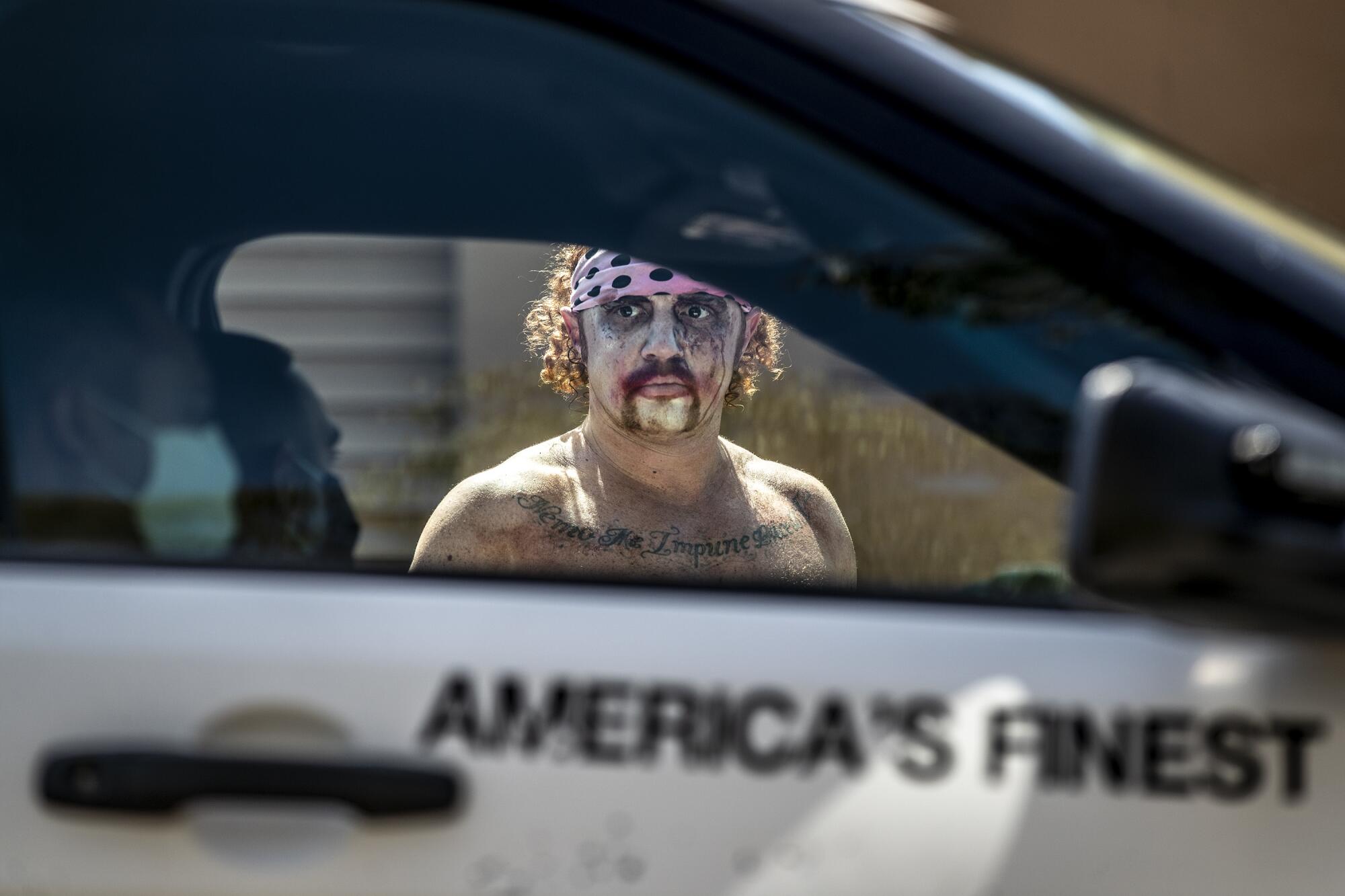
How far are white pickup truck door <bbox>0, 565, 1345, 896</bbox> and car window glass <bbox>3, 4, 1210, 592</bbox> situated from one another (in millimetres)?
110

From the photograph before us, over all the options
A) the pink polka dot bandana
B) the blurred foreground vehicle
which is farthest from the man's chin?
the blurred foreground vehicle

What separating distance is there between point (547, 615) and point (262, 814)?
11.5 inches

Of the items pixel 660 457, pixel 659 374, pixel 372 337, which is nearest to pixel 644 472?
pixel 660 457

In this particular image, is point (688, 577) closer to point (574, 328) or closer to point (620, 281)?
point (620, 281)

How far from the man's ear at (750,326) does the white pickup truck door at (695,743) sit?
500mm

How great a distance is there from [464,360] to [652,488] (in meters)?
0.38

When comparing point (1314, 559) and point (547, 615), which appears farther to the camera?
point (547, 615)

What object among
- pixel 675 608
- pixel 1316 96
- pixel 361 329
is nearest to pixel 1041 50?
pixel 1316 96

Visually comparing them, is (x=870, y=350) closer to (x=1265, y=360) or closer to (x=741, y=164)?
(x=741, y=164)

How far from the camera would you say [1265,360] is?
53.9 inches

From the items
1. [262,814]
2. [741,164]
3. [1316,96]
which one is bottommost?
[262,814]

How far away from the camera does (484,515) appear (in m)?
1.96

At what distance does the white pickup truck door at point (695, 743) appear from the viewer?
1.35 metres

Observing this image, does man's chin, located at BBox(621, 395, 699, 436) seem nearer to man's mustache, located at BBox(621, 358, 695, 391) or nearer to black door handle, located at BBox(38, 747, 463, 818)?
man's mustache, located at BBox(621, 358, 695, 391)
